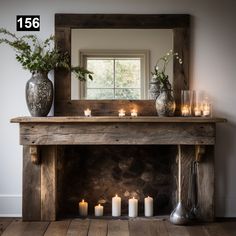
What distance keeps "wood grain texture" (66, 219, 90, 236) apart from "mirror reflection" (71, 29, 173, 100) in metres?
1.11

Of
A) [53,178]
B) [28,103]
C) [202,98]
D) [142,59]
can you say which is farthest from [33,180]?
[202,98]

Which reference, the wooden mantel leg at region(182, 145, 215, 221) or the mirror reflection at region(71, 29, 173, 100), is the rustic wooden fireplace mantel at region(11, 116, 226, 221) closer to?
the wooden mantel leg at region(182, 145, 215, 221)

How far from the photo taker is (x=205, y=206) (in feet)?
12.2

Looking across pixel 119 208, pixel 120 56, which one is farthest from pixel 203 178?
pixel 120 56

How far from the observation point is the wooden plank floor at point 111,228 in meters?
3.32

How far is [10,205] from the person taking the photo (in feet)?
12.7

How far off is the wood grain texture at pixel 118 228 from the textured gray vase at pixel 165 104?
3.30 feet

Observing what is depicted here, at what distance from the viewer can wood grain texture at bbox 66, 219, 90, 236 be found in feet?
10.9

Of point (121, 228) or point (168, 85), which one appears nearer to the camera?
point (121, 228)

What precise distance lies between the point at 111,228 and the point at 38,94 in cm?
130

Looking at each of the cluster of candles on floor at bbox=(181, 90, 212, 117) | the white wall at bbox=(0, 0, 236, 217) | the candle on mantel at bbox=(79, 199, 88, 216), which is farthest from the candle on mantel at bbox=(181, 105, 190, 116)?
the candle on mantel at bbox=(79, 199, 88, 216)

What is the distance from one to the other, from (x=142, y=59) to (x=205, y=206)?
1.45m

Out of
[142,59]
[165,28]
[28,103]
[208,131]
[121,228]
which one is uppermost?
[165,28]

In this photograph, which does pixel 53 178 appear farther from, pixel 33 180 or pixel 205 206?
pixel 205 206
